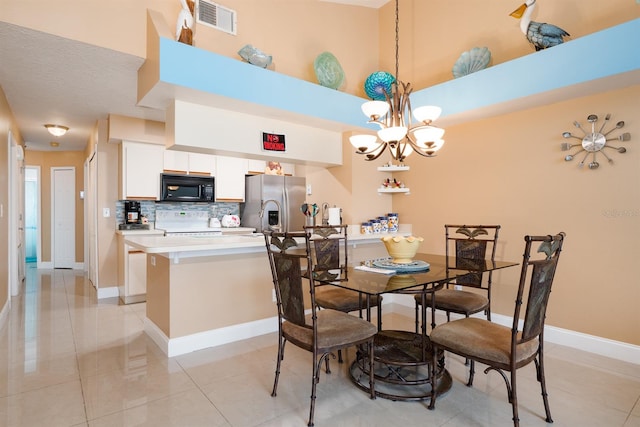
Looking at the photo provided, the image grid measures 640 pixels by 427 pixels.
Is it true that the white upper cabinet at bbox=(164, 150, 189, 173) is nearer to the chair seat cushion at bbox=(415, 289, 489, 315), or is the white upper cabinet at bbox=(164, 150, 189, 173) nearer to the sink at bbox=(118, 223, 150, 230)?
the sink at bbox=(118, 223, 150, 230)

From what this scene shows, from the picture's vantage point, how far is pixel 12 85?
3.48 meters

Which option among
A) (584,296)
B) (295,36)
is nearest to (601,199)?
(584,296)

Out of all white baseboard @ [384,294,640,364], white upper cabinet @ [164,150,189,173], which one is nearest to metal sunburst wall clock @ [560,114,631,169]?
white baseboard @ [384,294,640,364]

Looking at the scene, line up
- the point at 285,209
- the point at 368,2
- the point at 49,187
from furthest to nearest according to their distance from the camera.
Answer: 1. the point at 49,187
2. the point at 285,209
3. the point at 368,2

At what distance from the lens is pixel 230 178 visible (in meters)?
5.53

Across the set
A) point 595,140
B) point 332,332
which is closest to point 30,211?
point 332,332

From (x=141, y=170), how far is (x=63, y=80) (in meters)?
1.62

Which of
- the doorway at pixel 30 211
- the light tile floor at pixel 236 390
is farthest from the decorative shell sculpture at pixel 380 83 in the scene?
the doorway at pixel 30 211

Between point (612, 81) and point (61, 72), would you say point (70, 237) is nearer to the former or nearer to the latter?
point (61, 72)

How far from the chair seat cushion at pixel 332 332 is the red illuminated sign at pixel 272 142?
191 centimetres

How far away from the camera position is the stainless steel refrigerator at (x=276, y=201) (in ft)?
17.5

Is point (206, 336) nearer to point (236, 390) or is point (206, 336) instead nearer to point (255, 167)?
point (236, 390)

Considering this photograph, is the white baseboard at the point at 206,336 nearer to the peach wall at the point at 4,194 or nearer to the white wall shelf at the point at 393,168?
the peach wall at the point at 4,194

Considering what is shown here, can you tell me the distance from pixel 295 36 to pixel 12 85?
113 inches
